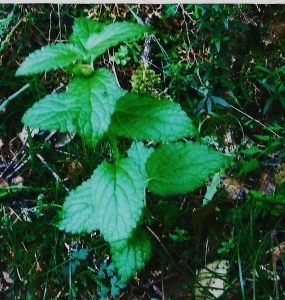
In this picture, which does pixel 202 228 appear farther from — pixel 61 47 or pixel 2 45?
pixel 2 45

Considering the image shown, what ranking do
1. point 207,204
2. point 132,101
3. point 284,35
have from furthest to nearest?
point 284,35 < point 207,204 < point 132,101

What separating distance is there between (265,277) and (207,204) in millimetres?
364

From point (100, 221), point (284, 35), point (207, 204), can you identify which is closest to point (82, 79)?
point (100, 221)

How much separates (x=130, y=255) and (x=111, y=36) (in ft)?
2.49

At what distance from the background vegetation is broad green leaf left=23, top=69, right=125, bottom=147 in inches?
22.7

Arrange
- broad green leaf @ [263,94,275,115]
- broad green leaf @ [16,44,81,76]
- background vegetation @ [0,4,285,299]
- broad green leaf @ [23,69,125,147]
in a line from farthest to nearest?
1. broad green leaf @ [263,94,275,115]
2. background vegetation @ [0,4,285,299]
3. broad green leaf @ [16,44,81,76]
4. broad green leaf @ [23,69,125,147]

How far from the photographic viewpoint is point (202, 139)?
1.99 m

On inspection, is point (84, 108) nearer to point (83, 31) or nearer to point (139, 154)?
point (83, 31)

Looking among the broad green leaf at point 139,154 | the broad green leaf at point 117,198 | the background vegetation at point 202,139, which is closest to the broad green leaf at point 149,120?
the broad green leaf at point 117,198

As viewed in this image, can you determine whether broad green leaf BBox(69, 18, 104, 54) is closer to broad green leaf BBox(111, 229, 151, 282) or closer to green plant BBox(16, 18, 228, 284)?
green plant BBox(16, 18, 228, 284)

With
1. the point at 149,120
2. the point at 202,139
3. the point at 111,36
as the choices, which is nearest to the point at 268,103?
the point at 202,139

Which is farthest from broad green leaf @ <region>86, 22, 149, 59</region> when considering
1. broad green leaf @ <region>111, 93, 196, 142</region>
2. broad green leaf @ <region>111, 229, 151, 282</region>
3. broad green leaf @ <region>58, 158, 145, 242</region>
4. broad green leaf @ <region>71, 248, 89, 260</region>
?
broad green leaf @ <region>71, 248, 89, 260</region>

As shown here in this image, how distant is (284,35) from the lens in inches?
82.9

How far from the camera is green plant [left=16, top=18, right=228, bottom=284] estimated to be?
119cm
